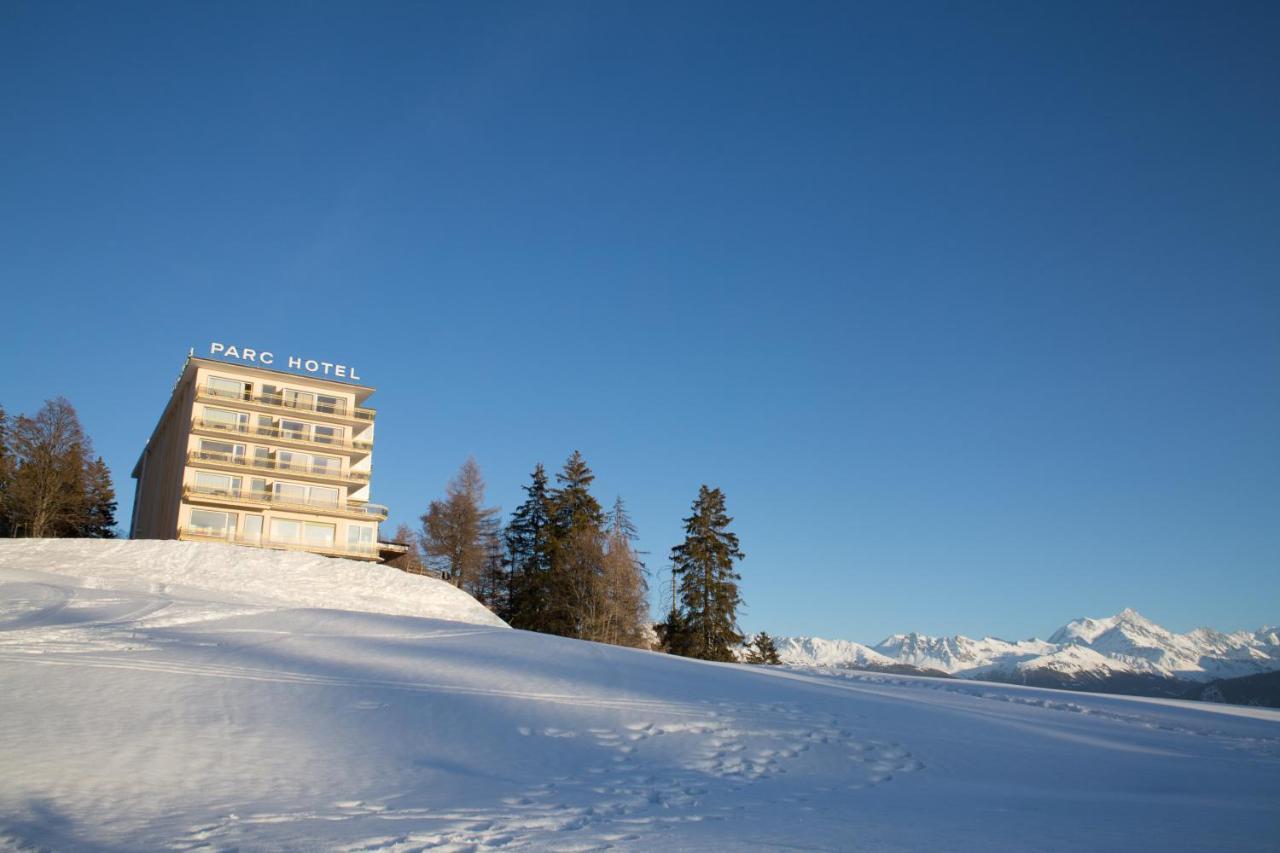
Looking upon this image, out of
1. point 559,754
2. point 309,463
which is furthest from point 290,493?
point 559,754

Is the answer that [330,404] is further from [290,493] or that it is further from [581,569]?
[581,569]

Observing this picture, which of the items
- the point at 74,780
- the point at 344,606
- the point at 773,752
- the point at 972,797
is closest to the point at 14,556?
the point at 344,606

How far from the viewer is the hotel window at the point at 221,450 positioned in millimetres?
62125

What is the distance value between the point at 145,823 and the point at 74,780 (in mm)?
2359

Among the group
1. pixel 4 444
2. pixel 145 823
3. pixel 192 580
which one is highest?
pixel 4 444

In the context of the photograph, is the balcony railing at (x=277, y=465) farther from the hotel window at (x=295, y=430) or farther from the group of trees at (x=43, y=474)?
the group of trees at (x=43, y=474)

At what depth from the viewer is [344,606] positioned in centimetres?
4166

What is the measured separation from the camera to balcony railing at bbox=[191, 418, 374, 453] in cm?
6266

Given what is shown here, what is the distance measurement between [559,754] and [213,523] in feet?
181

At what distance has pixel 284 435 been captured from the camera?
213 feet

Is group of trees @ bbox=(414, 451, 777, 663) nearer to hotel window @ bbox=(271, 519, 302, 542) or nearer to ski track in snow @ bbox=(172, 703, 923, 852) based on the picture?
hotel window @ bbox=(271, 519, 302, 542)

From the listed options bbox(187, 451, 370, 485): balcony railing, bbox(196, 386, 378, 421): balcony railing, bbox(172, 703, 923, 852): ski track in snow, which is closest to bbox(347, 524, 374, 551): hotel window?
bbox(187, 451, 370, 485): balcony railing

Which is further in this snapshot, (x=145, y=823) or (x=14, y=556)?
(x=14, y=556)

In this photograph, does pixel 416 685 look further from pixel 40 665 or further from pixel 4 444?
pixel 4 444
